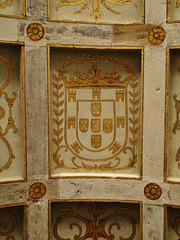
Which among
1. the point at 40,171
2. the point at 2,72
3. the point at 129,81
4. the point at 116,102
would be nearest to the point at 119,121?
the point at 116,102

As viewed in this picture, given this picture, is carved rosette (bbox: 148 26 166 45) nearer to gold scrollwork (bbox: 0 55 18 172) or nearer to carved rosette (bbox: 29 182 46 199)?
gold scrollwork (bbox: 0 55 18 172)

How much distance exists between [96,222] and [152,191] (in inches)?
26.2

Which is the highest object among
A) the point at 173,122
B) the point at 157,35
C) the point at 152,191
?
the point at 157,35

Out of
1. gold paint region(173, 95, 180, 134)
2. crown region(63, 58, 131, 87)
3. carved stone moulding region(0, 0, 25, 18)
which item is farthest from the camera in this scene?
crown region(63, 58, 131, 87)

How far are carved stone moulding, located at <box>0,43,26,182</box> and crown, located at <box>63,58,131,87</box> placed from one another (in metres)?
0.48

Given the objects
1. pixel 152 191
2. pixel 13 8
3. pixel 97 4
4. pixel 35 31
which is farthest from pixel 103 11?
pixel 152 191

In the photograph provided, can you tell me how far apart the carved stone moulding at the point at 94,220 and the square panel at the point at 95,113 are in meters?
0.33

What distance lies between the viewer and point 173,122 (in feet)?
10.00

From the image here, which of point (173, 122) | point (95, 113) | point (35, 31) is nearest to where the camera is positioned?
point (35, 31)

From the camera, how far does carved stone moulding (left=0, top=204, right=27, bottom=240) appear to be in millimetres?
3080

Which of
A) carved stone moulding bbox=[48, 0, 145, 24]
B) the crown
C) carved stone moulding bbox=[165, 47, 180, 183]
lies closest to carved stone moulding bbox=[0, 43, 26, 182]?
the crown

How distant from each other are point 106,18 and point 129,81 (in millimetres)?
649

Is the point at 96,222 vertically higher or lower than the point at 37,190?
lower

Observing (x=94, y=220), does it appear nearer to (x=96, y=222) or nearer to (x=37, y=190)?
(x=96, y=222)
